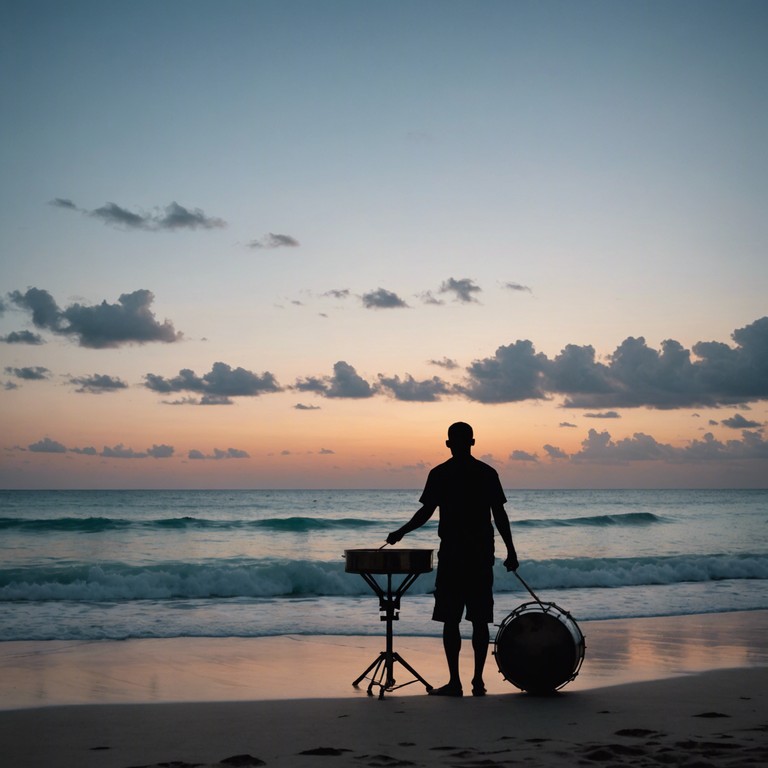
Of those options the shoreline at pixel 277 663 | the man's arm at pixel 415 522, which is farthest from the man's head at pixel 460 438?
the shoreline at pixel 277 663

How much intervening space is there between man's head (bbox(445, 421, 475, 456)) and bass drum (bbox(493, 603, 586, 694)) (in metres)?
1.16

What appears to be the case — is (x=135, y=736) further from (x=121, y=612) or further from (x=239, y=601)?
(x=239, y=601)

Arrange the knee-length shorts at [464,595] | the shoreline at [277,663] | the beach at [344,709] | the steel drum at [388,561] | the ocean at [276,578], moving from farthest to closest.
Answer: the ocean at [276,578]
the shoreline at [277,663]
the knee-length shorts at [464,595]
the steel drum at [388,561]
the beach at [344,709]

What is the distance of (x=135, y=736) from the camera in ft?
16.6

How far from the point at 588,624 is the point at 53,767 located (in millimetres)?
7847

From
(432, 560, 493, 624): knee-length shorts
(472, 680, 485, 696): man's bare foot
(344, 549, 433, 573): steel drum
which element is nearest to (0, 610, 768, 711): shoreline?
(472, 680, 485, 696): man's bare foot

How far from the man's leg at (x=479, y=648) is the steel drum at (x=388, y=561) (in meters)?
0.57

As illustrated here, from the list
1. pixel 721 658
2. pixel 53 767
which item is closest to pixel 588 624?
pixel 721 658

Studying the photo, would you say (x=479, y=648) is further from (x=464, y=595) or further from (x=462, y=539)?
(x=462, y=539)

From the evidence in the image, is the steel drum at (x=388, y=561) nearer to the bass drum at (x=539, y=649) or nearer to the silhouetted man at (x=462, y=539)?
the silhouetted man at (x=462, y=539)

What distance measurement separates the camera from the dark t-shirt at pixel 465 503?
603cm

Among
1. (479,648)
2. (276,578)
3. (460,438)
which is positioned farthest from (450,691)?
(276,578)

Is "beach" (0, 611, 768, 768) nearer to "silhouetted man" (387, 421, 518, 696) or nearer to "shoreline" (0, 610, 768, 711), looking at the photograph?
"shoreline" (0, 610, 768, 711)

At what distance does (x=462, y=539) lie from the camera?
6031 mm
